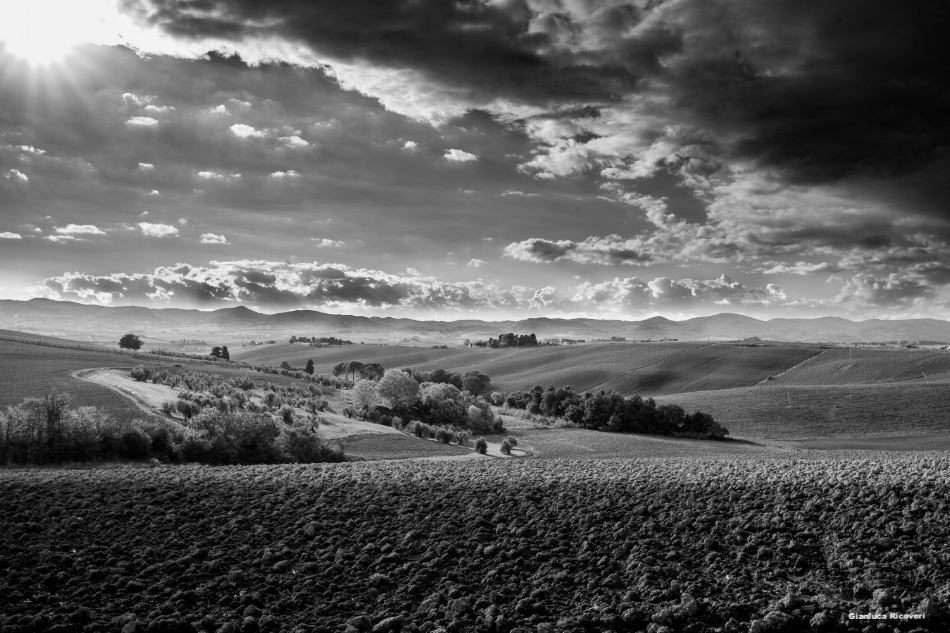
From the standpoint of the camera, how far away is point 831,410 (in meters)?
78.2

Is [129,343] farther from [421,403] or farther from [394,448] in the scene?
[394,448]

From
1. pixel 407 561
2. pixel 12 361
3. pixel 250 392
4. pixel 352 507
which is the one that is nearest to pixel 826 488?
pixel 407 561

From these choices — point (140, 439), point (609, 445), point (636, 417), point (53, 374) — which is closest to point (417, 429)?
Result: point (609, 445)

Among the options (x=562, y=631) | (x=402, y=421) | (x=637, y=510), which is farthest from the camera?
(x=402, y=421)

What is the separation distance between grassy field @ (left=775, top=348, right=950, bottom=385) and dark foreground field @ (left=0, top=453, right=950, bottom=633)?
338 ft

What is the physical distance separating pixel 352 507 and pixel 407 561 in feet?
14.2

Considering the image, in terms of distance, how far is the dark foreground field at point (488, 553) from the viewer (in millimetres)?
11734

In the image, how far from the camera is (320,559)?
14719mm

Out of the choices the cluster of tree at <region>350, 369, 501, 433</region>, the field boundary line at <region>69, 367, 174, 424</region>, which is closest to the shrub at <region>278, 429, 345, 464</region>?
the field boundary line at <region>69, 367, 174, 424</region>

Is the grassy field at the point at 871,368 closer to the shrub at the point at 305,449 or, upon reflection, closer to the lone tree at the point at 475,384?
the lone tree at the point at 475,384

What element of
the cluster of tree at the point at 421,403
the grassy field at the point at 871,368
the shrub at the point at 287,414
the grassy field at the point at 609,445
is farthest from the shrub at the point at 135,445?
the grassy field at the point at 871,368

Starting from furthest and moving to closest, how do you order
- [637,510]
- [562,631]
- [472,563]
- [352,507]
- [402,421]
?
[402,421], [352,507], [637,510], [472,563], [562,631]

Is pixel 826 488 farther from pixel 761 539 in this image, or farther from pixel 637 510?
pixel 637 510

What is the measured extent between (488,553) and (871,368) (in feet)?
403
